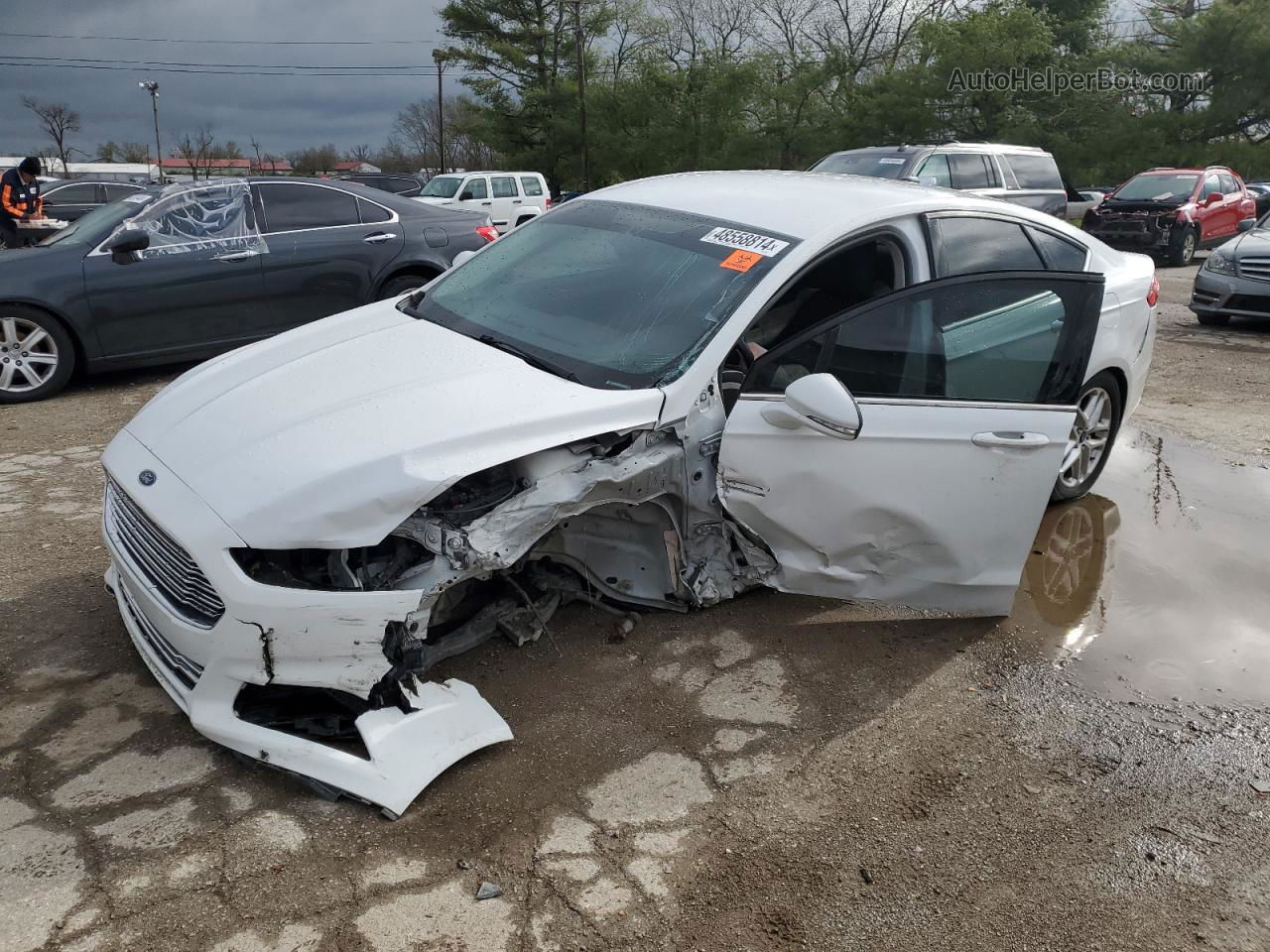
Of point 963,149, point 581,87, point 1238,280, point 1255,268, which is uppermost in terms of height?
point 581,87

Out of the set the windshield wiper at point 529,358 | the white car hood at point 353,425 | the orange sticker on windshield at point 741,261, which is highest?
the orange sticker on windshield at point 741,261

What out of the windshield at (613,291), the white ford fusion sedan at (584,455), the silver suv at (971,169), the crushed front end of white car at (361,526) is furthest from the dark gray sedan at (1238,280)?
the crushed front end of white car at (361,526)

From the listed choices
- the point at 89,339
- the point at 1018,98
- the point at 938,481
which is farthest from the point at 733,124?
the point at 938,481

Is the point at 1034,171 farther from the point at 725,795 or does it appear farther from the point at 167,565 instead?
the point at 167,565

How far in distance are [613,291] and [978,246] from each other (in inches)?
66.6

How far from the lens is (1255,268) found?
1015cm

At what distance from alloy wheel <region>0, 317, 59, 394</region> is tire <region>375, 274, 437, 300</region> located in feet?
7.85

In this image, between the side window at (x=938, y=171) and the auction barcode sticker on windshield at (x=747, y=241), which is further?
Result: the side window at (x=938, y=171)

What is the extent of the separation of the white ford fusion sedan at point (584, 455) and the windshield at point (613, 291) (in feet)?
0.05

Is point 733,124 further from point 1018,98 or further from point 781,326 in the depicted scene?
point 781,326

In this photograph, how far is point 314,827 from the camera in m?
2.64

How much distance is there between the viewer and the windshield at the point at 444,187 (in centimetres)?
2130

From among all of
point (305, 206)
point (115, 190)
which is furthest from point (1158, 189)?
point (115, 190)

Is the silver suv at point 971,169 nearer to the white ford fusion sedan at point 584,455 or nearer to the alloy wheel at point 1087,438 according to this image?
the alloy wheel at point 1087,438
